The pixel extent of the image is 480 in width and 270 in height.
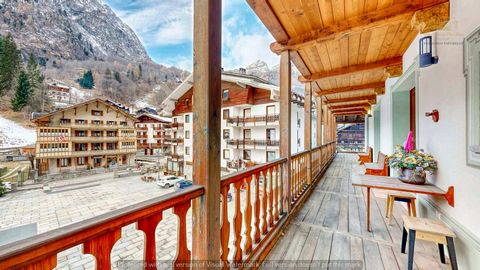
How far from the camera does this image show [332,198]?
141 inches

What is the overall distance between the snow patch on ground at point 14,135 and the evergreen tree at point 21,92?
89 centimetres

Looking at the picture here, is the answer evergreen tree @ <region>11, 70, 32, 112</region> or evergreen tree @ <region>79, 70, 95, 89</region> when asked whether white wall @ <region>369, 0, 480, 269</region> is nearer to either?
evergreen tree @ <region>79, 70, 95, 89</region>

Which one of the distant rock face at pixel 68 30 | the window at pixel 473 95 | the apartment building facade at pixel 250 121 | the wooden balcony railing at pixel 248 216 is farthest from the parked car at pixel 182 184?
the distant rock face at pixel 68 30

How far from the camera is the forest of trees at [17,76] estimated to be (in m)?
8.40

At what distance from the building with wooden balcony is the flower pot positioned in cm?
10

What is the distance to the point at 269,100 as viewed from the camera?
37.0 feet

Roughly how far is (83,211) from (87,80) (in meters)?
6.78

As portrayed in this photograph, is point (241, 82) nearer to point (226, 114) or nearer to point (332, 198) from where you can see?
point (226, 114)

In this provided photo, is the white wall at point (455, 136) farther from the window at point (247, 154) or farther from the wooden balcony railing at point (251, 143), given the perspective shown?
the window at point (247, 154)

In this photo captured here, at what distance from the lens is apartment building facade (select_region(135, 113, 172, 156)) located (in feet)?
75.3

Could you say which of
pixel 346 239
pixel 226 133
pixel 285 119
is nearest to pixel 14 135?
pixel 226 133

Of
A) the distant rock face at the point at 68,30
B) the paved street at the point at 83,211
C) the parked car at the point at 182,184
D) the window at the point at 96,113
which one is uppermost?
the distant rock face at the point at 68,30

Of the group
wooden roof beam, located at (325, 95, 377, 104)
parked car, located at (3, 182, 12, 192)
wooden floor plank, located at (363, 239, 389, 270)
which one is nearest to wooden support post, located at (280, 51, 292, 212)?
wooden floor plank, located at (363, 239, 389, 270)

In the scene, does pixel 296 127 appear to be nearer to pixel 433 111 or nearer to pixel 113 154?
pixel 433 111
